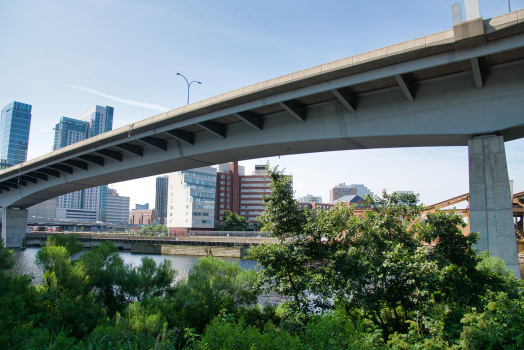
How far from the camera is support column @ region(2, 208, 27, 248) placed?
52688mm

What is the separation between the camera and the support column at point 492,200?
33.4ft

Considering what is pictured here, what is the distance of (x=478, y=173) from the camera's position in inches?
435

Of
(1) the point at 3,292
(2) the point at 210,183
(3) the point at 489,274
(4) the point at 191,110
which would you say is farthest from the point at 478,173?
(2) the point at 210,183

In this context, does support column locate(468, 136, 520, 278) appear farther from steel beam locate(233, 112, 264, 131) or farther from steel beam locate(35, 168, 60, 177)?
steel beam locate(35, 168, 60, 177)

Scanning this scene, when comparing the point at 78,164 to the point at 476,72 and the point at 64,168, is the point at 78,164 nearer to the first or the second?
the point at 64,168

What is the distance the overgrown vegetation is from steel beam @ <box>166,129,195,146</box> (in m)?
8.95

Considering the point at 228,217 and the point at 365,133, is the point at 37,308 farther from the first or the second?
the point at 228,217

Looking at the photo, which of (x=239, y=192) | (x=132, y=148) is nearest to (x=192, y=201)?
(x=239, y=192)

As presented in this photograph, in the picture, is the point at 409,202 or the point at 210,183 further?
the point at 210,183

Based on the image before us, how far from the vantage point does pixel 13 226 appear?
178ft

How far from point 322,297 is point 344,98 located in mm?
8244

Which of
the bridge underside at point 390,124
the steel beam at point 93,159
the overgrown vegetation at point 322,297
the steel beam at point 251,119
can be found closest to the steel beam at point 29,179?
the steel beam at point 93,159

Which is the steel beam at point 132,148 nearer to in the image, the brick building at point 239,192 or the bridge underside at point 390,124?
the bridge underside at point 390,124

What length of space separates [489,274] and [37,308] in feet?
52.2
